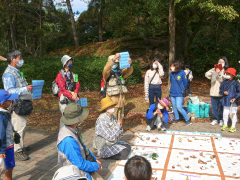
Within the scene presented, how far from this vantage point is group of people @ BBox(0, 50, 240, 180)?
3.12 metres

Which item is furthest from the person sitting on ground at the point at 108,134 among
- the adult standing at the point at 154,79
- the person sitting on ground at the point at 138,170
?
the adult standing at the point at 154,79

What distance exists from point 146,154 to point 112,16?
9071 millimetres

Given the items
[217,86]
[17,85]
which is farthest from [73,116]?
[217,86]

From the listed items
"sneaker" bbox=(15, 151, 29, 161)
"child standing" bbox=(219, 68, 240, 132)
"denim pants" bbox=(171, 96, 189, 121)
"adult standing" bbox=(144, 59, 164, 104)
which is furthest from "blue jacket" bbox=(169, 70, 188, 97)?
"sneaker" bbox=(15, 151, 29, 161)

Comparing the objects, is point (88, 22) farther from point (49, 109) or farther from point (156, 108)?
point (156, 108)

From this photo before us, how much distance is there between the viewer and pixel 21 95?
4863 millimetres

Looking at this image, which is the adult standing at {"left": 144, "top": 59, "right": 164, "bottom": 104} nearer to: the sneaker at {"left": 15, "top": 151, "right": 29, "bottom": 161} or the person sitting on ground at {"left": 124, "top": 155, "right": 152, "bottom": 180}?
the sneaker at {"left": 15, "top": 151, "right": 29, "bottom": 161}

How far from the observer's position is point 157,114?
263 inches

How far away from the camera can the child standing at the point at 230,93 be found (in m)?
6.32

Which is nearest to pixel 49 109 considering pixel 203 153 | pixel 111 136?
pixel 111 136

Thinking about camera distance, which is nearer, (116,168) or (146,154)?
(116,168)

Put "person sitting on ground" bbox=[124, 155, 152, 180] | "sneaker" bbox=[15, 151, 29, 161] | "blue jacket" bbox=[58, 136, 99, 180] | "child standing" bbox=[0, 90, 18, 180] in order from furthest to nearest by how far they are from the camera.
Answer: "sneaker" bbox=[15, 151, 29, 161]
"child standing" bbox=[0, 90, 18, 180]
"blue jacket" bbox=[58, 136, 99, 180]
"person sitting on ground" bbox=[124, 155, 152, 180]

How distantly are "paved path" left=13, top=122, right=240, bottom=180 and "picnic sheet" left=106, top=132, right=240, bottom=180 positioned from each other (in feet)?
2.10

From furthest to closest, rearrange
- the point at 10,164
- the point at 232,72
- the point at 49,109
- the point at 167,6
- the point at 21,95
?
the point at 167,6, the point at 49,109, the point at 232,72, the point at 21,95, the point at 10,164
